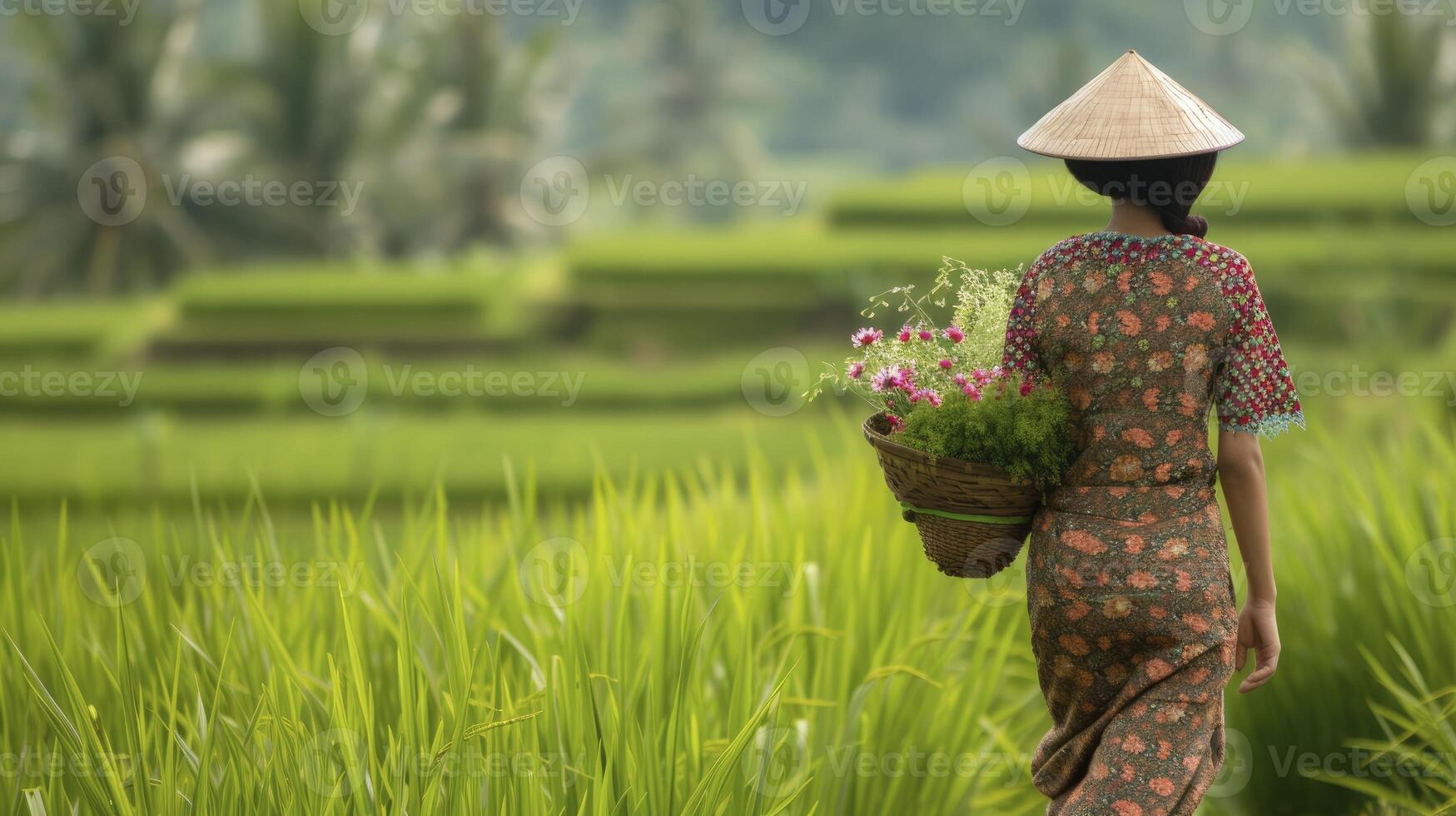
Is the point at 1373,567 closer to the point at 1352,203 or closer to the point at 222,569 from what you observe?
the point at 222,569

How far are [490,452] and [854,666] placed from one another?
5976 millimetres

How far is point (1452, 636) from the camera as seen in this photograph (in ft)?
10.0

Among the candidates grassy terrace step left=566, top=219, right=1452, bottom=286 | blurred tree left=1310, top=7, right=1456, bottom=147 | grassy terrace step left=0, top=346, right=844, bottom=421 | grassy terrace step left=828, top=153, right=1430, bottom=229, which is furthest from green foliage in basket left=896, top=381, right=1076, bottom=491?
blurred tree left=1310, top=7, right=1456, bottom=147

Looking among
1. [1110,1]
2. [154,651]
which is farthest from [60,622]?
[1110,1]

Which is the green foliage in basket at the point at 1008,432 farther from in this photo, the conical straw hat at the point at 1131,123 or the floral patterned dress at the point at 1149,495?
the conical straw hat at the point at 1131,123

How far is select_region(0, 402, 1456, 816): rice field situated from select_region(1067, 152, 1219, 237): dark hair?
3.17ft

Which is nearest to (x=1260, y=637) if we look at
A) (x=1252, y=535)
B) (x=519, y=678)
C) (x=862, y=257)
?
(x=1252, y=535)

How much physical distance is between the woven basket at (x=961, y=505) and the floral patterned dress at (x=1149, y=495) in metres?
0.08

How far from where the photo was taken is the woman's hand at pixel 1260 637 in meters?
2.27

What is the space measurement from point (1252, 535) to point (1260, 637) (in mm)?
181

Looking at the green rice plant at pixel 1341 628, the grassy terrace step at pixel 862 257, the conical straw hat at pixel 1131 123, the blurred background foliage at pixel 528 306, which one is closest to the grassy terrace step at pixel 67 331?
the blurred background foliage at pixel 528 306

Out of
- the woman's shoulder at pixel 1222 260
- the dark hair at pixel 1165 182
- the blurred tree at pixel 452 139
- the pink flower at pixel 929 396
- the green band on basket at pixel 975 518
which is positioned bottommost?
the green band on basket at pixel 975 518

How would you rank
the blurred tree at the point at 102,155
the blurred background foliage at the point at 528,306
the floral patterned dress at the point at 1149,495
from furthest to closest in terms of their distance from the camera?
1. the blurred tree at the point at 102,155
2. the blurred background foliage at the point at 528,306
3. the floral patterned dress at the point at 1149,495

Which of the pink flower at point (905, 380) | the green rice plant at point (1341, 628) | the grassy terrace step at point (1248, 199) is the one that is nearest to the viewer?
the pink flower at point (905, 380)
